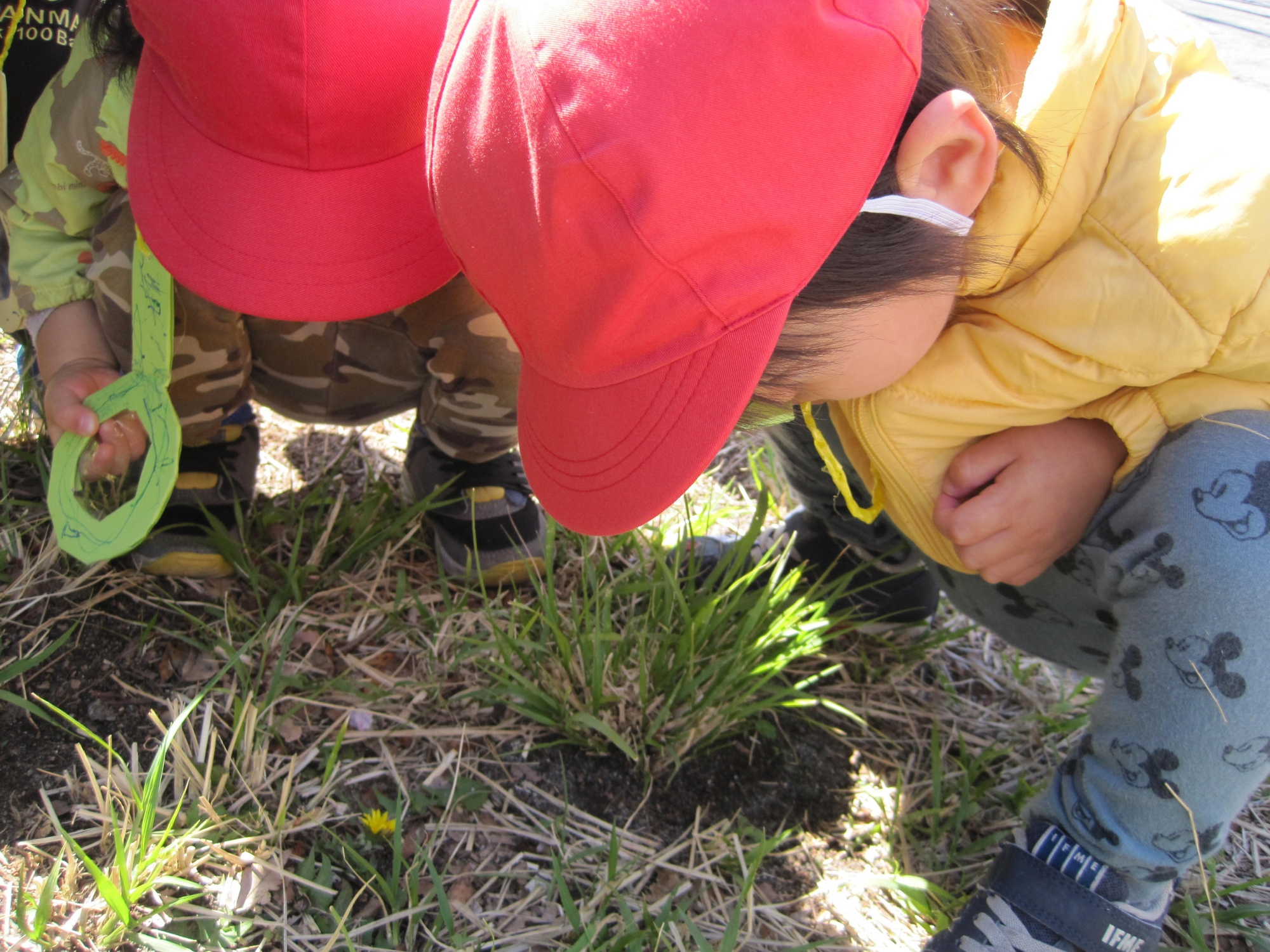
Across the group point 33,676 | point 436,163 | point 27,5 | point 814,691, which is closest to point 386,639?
point 33,676

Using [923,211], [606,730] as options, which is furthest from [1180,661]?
[606,730]

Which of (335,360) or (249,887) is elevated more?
(335,360)

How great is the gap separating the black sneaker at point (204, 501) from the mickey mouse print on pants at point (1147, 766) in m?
1.15

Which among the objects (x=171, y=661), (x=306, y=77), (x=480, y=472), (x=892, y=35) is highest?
(x=892, y=35)

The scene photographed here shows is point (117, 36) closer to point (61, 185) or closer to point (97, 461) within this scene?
point (61, 185)

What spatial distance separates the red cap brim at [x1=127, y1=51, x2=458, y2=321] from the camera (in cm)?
104

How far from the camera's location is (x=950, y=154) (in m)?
0.81

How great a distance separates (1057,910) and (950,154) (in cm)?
75

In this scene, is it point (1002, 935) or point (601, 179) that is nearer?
point (601, 179)

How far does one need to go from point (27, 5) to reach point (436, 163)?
1018mm

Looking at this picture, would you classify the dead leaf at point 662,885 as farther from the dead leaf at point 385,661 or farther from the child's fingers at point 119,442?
the child's fingers at point 119,442

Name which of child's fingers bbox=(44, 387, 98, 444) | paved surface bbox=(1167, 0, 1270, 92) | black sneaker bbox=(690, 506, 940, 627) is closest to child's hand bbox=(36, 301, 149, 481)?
child's fingers bbox=(44, 387, 98, 444)

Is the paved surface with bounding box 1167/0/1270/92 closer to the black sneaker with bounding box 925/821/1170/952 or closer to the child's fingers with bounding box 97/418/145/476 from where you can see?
the black sneaker with bounding box 925/821/1170/952

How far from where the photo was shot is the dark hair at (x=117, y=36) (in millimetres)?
1183
